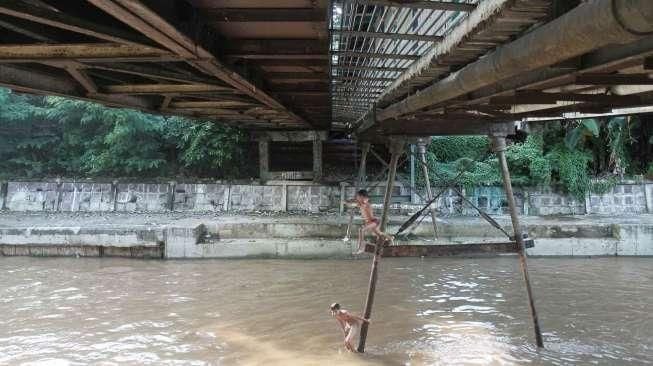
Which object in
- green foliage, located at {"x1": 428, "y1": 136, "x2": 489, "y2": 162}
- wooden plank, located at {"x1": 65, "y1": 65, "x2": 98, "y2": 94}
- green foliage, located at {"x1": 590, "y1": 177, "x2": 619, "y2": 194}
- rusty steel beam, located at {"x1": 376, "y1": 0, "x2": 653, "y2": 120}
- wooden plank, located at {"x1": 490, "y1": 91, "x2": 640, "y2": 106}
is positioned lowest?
green foliage, located at {"x1": 590, "y1": 177, "x2": 619, "y2": 194}

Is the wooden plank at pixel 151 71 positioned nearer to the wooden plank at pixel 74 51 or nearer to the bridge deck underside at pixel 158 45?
the bridge deck underside at pixel 158 45

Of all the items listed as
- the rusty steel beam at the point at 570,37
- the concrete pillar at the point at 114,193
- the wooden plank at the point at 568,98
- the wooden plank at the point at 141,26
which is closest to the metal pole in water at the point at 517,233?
the wooden plank at the point at 568,98

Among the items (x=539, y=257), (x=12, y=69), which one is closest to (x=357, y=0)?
(x=12, y=69)

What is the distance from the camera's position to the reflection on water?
6.75 meters

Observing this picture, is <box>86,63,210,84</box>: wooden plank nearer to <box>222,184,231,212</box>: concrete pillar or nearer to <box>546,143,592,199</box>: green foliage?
<box>222,184,231,212</box>: concrete pillar

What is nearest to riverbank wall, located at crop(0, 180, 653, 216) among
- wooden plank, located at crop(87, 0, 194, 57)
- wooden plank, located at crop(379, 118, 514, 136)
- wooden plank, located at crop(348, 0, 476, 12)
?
wooden plank, located at crop(379, 118, 514, 136)

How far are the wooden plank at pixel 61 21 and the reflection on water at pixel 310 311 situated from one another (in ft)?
14.3

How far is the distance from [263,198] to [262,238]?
4125 mm

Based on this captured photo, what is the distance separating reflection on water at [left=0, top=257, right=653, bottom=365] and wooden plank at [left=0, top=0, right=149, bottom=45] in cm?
435

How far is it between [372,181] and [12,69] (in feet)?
44.2

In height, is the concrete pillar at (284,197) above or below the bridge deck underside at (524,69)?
below

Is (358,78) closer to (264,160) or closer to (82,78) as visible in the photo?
(82,78)

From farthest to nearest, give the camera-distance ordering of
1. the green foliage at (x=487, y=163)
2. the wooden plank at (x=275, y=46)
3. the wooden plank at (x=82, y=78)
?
the green foliage at (x=487, y=163) → the wooden plank at (x=82, y=78) → the wooden plank at (x=275, y=46)

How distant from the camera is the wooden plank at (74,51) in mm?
4289
